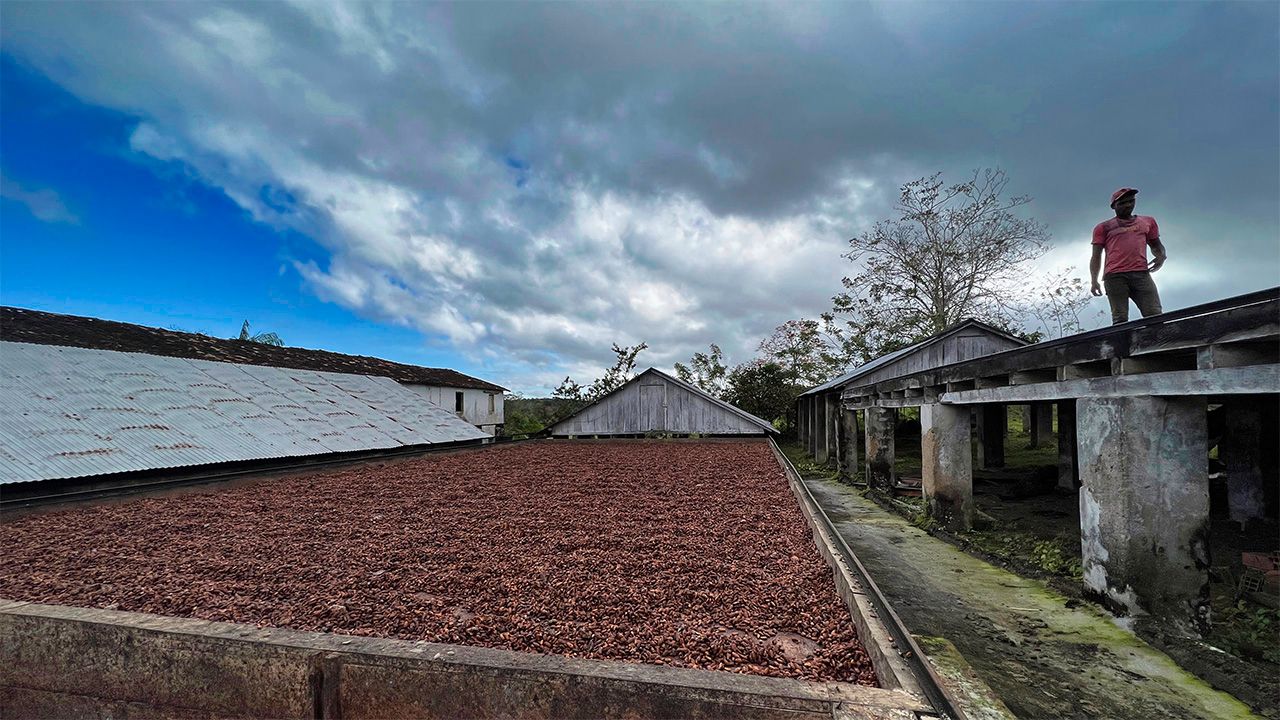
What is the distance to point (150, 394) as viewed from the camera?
9.61 m

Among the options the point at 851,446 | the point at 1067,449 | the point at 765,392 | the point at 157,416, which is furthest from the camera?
the point at 765,392

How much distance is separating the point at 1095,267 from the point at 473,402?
25776 mm

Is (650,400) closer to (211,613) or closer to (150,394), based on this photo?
(150,394)

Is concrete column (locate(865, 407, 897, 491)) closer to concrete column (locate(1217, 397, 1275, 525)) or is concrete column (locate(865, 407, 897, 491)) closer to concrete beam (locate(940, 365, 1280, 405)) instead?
concrete column (locate(1217, 397, 1275, 525))

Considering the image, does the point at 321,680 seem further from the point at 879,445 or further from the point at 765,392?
the point at 765,392

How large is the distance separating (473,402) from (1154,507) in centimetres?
2675

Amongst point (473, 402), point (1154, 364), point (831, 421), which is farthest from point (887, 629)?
point (473, 402)

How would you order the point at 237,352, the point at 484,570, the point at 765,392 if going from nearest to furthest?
1. the point at 484,570
2. the point at 237,352
3. the point at 765,392

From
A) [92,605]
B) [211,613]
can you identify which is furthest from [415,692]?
[92,605]

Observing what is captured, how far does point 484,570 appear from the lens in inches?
151

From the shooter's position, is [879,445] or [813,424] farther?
[813,424]

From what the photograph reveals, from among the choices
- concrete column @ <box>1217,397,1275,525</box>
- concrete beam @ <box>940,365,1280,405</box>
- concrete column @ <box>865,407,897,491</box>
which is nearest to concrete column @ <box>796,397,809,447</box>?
concrete column @ <box>865,407,897,491</box>

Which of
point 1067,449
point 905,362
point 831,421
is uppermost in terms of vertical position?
point 905,362

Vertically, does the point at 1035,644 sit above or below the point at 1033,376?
below
